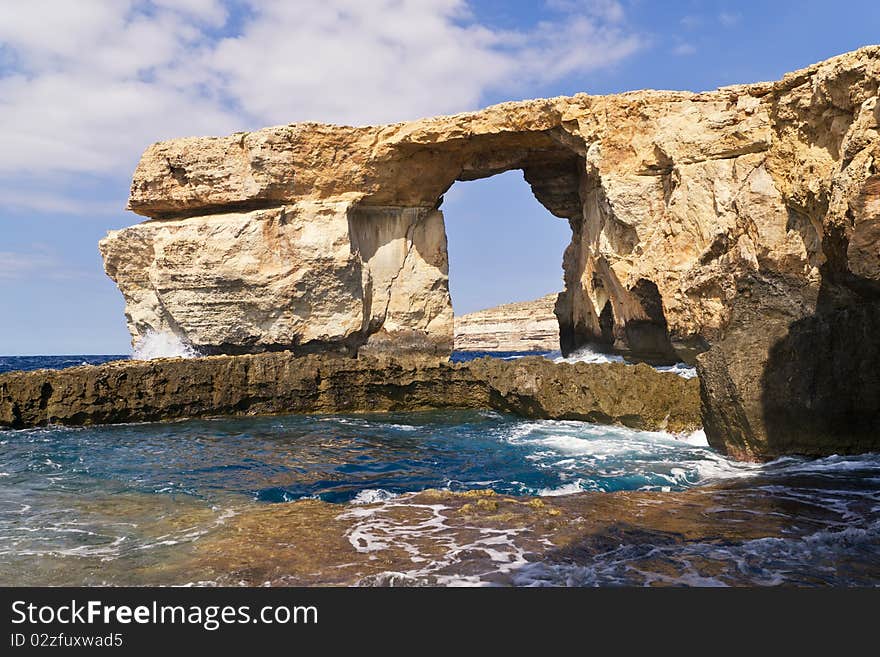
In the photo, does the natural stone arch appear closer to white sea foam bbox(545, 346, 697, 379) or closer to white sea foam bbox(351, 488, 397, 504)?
white sea foam bbox(545, 346, 697, 379)

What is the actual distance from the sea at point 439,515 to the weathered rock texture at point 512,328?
55146 millimetres

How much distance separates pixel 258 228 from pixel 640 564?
65.0ft

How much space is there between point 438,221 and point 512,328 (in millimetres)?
45265

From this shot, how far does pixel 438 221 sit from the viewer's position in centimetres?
2606

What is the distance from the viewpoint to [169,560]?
5.84 metres

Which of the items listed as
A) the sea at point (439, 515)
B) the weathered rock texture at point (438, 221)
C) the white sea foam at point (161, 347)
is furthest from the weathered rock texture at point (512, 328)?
the sea at point (439, 515)

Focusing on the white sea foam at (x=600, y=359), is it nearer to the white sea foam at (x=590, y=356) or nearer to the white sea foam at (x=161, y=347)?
the white sea foam at (x=590, y=356)

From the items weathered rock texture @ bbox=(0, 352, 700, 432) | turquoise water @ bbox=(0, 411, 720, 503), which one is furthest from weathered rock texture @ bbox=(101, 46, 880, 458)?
weathered rock texture @ bbox=(0, 352, 700, 432)

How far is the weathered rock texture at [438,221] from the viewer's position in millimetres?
16734

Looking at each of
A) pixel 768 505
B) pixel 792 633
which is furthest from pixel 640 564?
pixel 768 505

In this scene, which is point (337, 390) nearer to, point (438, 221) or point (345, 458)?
point (345, 458)

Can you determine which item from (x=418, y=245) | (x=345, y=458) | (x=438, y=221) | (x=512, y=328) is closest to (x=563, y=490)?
(x=345, y=458)

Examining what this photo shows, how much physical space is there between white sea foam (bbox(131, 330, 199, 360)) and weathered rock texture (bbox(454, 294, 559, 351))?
155 feet

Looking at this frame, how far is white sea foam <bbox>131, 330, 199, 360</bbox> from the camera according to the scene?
24000 millimetres
